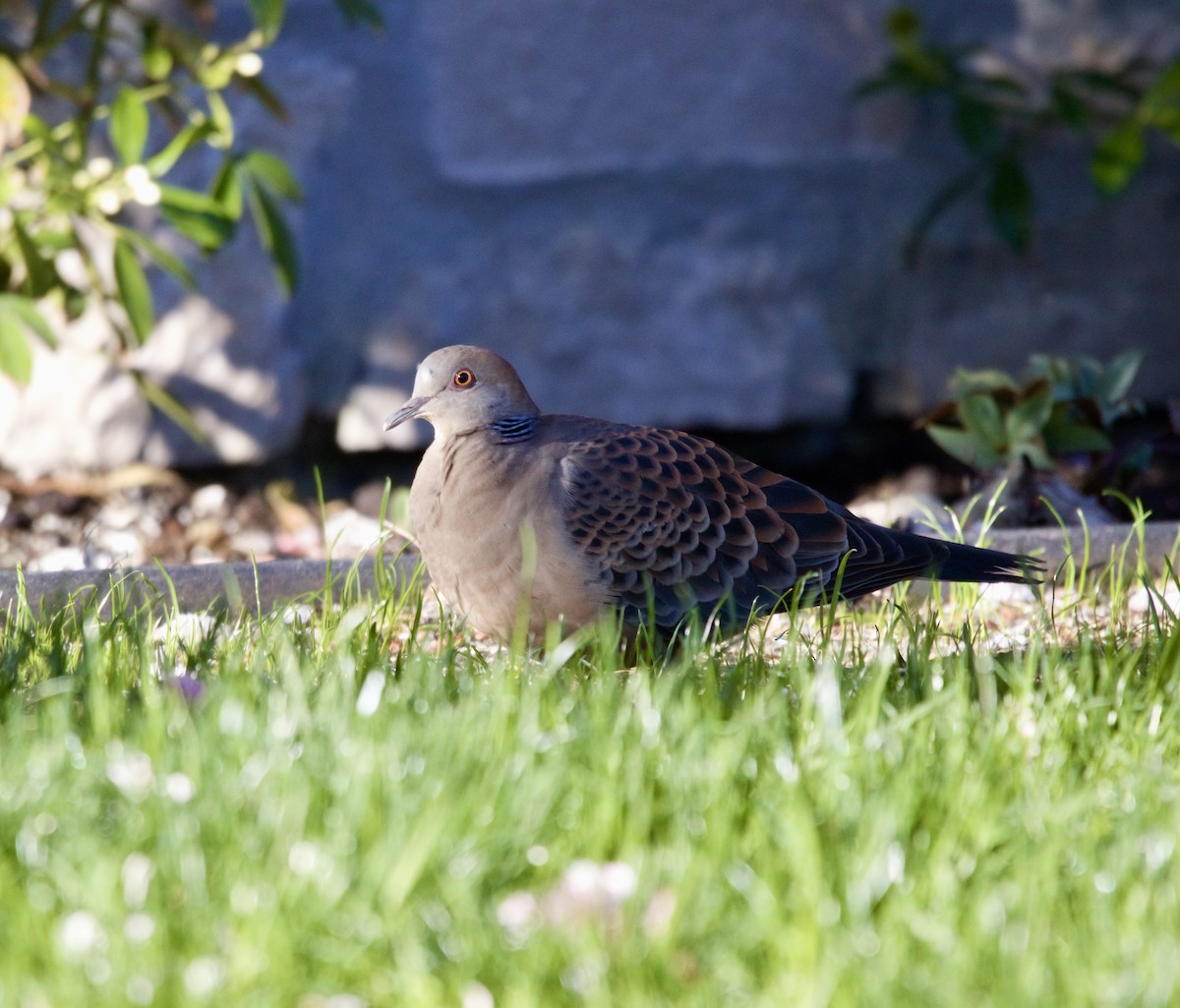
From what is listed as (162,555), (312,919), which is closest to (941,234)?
(162,555)

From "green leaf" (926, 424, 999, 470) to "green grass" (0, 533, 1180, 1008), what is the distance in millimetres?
1466

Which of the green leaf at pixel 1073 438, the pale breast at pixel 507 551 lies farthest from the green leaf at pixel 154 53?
the green leaf at pixel 1073 438

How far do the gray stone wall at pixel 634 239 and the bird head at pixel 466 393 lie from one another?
130cm

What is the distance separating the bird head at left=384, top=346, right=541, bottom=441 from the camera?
105 inches

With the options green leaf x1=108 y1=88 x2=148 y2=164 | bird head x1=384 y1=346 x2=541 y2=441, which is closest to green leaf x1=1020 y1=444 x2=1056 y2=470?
bird head x1=384 y1=346 x2=541 y2=441

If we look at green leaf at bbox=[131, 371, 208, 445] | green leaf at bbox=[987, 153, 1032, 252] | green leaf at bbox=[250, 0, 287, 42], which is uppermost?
green leaf at bbox=[250, 0, 287, 42]

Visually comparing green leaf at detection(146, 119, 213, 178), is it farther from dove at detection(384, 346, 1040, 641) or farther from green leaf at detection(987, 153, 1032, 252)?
green leaf at detection(987, 153, 1032, 252)

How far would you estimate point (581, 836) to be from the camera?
1.64m

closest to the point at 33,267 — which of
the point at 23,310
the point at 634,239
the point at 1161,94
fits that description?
the point at 23,310

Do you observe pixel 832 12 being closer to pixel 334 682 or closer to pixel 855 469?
pixel 855 469

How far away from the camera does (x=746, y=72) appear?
4.17 m

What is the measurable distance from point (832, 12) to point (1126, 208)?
1000 mm

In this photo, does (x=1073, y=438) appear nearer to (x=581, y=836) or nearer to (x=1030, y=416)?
(x=1030, y=416)

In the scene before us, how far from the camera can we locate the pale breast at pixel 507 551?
2461 millimetres
